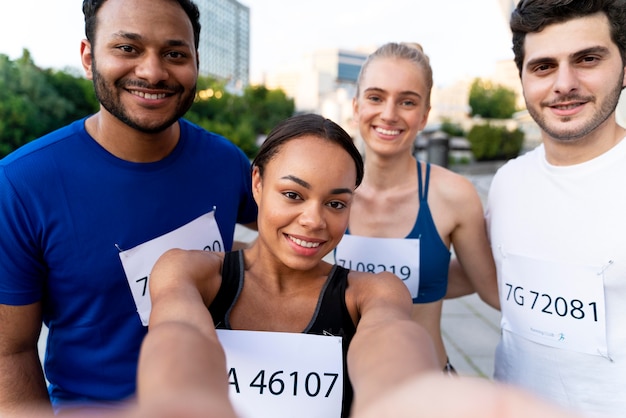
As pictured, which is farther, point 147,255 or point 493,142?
point 493,142

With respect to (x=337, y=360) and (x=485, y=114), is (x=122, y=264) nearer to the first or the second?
(x=337, y=360)

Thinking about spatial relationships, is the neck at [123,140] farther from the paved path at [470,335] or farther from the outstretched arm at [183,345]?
the paved path at [470,335]

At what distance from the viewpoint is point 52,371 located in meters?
1.88

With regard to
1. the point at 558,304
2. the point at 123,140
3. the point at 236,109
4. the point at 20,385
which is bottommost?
the point at 20,385

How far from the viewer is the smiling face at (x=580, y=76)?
190cm

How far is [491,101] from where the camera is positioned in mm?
66438

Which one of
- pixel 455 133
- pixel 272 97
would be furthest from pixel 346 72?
pixel 455 133

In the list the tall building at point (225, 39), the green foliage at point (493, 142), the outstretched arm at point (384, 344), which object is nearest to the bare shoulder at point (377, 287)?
the outstretched arm at point (384, 344)

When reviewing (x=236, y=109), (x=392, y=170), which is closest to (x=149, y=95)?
(x=392, y=170)

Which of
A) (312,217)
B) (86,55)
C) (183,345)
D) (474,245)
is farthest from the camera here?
(474,245)

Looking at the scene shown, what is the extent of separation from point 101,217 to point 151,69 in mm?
612

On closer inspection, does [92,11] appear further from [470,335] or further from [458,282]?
[470,335]

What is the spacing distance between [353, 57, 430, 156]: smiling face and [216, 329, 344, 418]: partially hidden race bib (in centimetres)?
123

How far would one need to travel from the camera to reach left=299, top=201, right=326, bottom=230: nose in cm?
149
